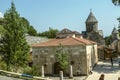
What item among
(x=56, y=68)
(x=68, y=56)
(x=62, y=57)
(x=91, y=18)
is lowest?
(x=56, y=68)

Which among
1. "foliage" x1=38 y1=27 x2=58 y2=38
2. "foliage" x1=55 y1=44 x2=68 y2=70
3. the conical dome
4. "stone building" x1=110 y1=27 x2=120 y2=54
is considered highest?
the conical dome

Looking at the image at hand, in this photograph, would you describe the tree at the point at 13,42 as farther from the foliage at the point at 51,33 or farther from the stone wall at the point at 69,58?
the foliage at the point at 51,33

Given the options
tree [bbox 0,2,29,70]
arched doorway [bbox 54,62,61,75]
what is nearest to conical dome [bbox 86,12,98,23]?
arched doorway [bbox 54,62,61,75]

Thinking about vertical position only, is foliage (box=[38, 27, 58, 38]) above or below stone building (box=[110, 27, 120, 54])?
above

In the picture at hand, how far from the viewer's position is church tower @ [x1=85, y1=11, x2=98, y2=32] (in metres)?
80.3

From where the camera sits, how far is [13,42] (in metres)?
28.7

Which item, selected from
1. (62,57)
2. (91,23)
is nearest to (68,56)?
(62,57)

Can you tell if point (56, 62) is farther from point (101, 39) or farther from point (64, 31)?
point (101, 39)

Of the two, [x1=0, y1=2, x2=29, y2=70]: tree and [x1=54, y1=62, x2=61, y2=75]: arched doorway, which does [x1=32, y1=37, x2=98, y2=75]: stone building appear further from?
[x1=0, y1=2, x2=29, y2=70]: tree

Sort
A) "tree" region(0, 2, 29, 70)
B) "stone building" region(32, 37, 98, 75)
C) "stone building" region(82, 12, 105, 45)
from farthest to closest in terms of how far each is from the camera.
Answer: "stone building" region(82, 12, 105, 45) < "stone building" region(32, 37, 98, 75) < "tree" region(0, 2, 29, 70)

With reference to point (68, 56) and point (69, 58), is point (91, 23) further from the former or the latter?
point (68, 56)

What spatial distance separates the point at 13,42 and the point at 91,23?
53616 millimetres

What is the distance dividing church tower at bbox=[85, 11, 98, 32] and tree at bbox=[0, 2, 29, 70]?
5237cm

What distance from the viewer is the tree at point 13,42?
28.7m
